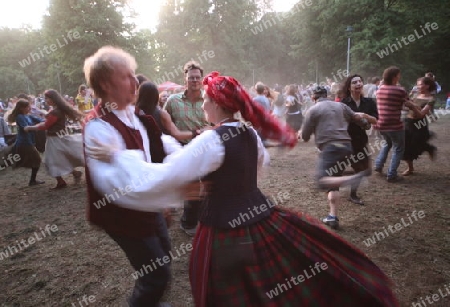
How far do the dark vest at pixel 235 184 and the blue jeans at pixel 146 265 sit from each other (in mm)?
424

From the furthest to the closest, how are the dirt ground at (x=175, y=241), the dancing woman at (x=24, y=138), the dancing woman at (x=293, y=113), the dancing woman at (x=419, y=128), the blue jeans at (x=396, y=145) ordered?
1. the dancing woman at (x=293, y=113)
2. the dancing woman at (x=24, y=138)
3. the dancing woman at (x=419, y=128)
4. the blue jeans at (x=396, y=145)
5. the dirt ground at (x=175, y=241)

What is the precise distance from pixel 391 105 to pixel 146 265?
5.04 m

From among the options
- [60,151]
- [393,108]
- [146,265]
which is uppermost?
[60,151]

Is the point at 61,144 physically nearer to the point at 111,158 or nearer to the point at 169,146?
the point at 169,146

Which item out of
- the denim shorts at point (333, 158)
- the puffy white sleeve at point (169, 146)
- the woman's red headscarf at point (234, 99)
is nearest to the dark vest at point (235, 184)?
the woman's red headscarf at point (234, 99)

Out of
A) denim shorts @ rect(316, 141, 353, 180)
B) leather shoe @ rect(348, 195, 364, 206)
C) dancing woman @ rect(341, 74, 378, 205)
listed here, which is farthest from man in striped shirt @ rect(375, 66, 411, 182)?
denim shorts @ rect(316, 141, 353, 180)

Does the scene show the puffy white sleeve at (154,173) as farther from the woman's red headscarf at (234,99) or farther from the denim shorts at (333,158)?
the denim shorts at (333,158)

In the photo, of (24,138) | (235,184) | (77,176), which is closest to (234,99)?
(235,184)

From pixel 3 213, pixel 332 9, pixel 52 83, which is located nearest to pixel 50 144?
pixel 3 213

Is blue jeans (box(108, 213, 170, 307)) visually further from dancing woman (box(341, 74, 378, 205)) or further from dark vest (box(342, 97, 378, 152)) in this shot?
dark vest (box(342, 97, 378, 152))

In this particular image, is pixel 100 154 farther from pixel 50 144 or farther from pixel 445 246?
pixel 50 144

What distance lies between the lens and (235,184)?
5.43 feet

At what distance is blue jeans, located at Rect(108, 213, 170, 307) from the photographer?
6.17 feet

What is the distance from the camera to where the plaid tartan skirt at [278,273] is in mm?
1586
